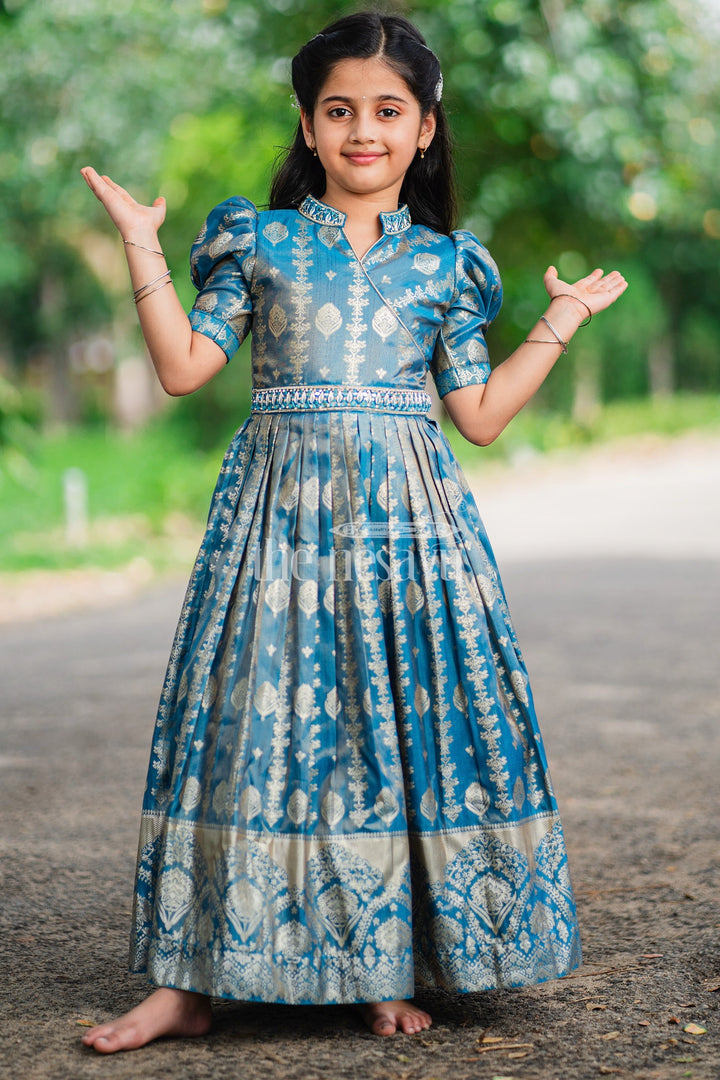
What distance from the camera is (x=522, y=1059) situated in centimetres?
242

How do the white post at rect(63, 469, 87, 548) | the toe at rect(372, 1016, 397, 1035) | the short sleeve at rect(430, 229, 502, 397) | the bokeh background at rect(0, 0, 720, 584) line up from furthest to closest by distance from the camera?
the white post at rect(63, 469, 87, 548) < the bokeh background at rect(0, 0, 720, 584) < the short sleeve at rect(430, 229, 502, 397) < the toe at rect(372, 1016, 397, 1035)

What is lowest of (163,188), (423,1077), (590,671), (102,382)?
(423,1077)

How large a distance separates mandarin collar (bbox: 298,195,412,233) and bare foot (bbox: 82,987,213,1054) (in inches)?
59.8

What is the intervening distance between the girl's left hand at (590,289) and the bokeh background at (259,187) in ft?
1.48

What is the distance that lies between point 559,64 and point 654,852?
9.15 metres

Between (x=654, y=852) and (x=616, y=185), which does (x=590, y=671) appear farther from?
(x=616, y=185)

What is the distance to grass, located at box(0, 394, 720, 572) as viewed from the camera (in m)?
10.7

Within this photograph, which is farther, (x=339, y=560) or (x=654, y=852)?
(x=654, y=852)

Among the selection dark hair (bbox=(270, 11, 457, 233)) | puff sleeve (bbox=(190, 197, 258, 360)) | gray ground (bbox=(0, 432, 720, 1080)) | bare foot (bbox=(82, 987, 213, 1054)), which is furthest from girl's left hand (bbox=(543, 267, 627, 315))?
bare foot (bbox=(82, 987, 213, 1054))

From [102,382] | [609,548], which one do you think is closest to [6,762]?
[609,548]

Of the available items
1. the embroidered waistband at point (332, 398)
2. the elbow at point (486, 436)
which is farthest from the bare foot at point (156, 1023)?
the elbow at point (486, 436)

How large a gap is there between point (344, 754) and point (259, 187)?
14.5m

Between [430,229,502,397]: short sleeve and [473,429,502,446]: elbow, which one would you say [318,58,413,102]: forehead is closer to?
[430,229,502,397]: short sleeve

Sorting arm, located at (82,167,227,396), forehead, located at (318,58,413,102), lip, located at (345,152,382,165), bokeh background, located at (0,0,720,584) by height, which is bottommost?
arm, located at (82,167,227,396)
